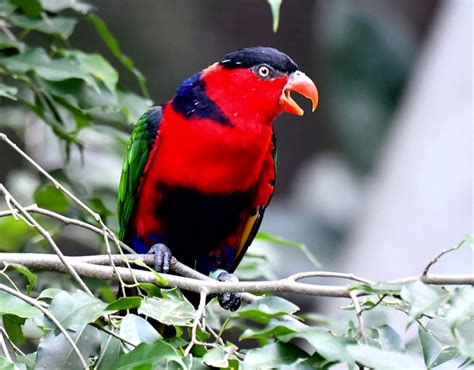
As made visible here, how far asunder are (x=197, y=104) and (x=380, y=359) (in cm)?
134

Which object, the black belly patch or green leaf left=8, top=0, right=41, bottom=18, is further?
the black belly patch

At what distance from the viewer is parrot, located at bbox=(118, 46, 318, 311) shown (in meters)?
2.47

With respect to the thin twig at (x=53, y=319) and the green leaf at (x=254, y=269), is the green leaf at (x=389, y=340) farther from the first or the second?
the green leaf at (x=254, y=269)

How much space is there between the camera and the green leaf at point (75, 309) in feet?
4.73

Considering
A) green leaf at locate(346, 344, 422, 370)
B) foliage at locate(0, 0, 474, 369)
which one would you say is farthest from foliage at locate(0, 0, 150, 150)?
green leaf at locate(346, 344, 422, 370)

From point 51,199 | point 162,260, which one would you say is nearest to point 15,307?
point 162,260

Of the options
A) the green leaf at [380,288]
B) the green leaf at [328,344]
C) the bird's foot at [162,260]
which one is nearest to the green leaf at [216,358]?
the green leaf at [328,344]

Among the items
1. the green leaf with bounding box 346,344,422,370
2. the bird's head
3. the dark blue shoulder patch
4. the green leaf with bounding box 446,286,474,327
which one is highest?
the green leaf with bounding box 446,286,474,327

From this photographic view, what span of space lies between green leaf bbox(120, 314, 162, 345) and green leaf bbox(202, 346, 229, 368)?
9 centimetres

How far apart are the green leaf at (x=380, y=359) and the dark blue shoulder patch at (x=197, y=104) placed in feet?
4.12

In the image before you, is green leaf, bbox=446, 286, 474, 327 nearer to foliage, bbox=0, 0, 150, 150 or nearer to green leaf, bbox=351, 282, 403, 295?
green leaf, bbox=351, 282, 403, 295

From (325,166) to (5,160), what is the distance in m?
1.91

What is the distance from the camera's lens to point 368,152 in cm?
531

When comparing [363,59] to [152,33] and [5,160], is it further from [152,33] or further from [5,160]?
[5,160]
